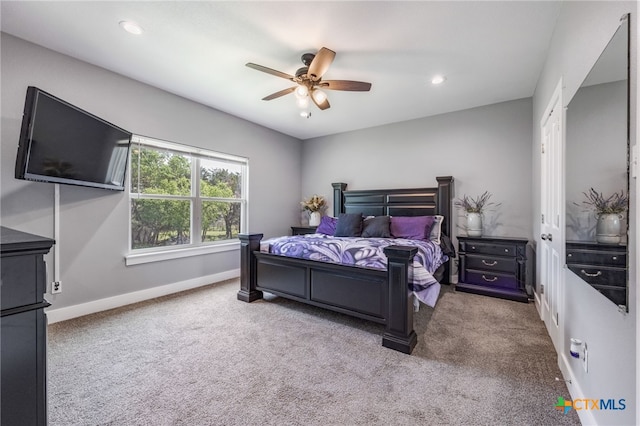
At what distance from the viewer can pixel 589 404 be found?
133 centimetres

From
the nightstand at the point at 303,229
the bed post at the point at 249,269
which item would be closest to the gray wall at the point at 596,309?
the bed post at the point at 249,269

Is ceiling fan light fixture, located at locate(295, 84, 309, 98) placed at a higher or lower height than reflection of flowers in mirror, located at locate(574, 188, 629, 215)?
higher

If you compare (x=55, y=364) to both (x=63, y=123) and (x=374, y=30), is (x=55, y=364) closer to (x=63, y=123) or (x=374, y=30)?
(x=63, y=123)

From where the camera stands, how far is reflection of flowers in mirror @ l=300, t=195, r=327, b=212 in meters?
5.27

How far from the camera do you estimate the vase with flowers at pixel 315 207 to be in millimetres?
5223

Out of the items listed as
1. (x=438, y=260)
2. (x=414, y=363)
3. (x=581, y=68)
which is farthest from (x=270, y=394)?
(x=581, y=68)

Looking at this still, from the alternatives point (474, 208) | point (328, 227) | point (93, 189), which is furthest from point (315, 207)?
point (93, 189)

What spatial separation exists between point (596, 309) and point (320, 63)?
8.24ft

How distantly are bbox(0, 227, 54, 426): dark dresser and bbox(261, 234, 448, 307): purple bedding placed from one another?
2099mm

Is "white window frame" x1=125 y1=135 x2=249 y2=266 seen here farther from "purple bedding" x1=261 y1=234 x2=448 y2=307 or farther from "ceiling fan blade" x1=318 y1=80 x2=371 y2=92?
"ceiling fan blade" x1=318 y1=80 x2=371 y2=92

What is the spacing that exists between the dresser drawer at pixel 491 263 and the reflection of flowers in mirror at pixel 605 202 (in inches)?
92.2

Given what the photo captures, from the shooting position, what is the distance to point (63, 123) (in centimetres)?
223

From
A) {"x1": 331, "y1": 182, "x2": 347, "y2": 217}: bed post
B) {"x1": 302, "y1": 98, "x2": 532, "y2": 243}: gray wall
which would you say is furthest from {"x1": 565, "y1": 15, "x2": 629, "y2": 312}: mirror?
{"x1": 331, "y1": 182, "x2": 347, "y2": 217}: bed post

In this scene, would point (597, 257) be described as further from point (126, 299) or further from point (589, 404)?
point (126, 299)
